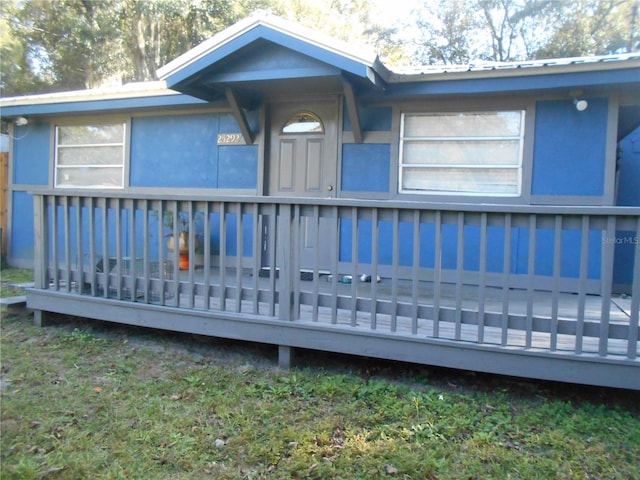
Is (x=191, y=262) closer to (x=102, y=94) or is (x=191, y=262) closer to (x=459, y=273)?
(x=459, y=273)

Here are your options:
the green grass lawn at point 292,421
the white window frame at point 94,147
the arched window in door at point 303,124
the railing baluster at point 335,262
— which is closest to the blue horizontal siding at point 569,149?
the arched window in door at point 303,124

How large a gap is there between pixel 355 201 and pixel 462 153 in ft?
9.47

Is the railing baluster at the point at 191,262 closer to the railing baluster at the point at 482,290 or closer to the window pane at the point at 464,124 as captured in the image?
the railing baluster at the point at 482,290

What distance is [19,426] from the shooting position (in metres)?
2.64

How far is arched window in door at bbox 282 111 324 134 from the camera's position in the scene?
6.09 metres

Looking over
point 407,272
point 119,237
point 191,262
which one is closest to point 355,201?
point 191,262

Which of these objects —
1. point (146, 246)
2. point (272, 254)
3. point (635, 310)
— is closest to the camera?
point (635, 310)

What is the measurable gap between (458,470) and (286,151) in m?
4.74

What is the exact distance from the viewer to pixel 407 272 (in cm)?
554

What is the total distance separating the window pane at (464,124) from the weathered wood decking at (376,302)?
2007mm

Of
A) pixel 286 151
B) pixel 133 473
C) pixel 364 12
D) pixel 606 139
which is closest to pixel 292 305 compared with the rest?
pixel 133 473

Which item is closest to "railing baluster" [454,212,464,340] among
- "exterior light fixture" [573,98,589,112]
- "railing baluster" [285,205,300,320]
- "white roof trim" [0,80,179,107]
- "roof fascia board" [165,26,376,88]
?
"railing baluster" [285,205,300,320]

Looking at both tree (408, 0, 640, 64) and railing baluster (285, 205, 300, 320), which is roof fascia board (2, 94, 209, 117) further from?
tree (408, 0, 640, 64)

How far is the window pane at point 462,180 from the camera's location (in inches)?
213
